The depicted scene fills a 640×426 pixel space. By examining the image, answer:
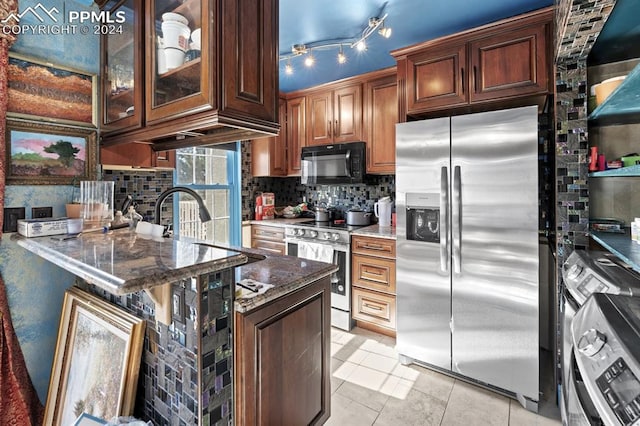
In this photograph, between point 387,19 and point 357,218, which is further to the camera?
point 357,218

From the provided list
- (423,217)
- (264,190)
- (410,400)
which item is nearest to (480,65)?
(423,217)

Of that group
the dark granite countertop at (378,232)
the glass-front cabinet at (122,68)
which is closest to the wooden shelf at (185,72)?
the glass-front cabinet at (122,68)

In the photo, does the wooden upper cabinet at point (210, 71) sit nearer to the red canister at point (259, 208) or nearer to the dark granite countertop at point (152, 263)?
the dark granite countertop at point (152, 263)

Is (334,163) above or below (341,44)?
below

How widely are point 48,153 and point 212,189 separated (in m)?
1.93

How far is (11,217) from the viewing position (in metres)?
1.52

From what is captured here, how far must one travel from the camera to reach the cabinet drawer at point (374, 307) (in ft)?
9.23

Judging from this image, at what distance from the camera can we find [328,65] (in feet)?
9.82

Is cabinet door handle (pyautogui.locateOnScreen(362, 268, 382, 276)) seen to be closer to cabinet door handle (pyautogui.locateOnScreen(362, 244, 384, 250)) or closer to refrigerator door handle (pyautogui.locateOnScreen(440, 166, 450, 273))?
cabinet door handle (pyautogui.locateOnScreen(362, 244, 384, 250))

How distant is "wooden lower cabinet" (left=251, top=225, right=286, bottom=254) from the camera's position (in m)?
3.56

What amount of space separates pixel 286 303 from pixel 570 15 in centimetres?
183

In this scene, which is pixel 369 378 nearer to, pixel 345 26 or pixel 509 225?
pixel 509 225

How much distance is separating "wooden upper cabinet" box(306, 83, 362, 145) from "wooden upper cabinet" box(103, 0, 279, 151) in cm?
209

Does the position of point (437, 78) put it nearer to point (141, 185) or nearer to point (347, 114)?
point (347, 114)
